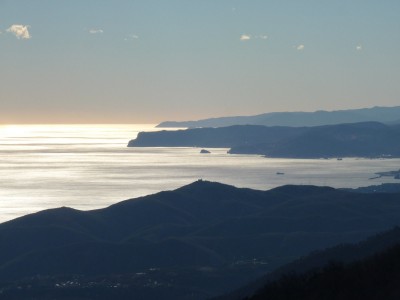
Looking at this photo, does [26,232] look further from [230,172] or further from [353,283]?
[230,172]

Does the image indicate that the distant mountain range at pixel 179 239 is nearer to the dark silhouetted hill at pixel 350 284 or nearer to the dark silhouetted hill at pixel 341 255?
the dark silhouetted hill at pixel 341 255

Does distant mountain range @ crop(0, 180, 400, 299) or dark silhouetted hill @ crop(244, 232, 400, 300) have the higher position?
dark silhouetted hill @ crop(244, 232, 400, 300)

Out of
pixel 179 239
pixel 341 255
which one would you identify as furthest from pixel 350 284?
pixel 179 239

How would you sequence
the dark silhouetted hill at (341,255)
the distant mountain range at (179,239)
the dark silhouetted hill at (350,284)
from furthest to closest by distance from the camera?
the distant mountain range at (179,239)
the dark silhouetted hill at (341,255)
the dark silhouetted hill at (350,284)

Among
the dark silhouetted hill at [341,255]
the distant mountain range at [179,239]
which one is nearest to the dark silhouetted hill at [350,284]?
the dark silhouetted hill at [341,255]

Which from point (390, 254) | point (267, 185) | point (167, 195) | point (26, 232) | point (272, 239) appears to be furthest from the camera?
point (267, 185)

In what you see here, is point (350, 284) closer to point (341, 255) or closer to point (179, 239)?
point (341, 255)

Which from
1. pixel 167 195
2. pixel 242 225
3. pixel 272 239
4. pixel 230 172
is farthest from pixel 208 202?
pixel 230 172

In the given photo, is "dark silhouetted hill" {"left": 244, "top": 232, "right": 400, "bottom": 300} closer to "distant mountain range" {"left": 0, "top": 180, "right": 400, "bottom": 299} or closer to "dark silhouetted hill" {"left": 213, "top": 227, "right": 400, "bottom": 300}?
"dark silhouetted hill" {"left": 213, "top": 227, "right": 400, "bottom": 300}

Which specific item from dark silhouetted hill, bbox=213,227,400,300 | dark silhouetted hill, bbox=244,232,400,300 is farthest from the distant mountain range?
dark silhouetted hill, bbox=244,232,400,300
